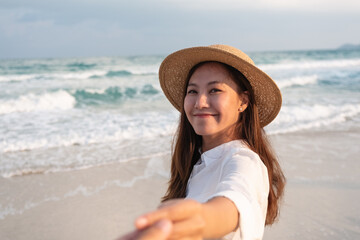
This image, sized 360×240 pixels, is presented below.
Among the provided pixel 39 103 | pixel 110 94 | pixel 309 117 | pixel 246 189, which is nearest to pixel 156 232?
pixel 246 189

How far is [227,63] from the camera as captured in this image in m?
1.87

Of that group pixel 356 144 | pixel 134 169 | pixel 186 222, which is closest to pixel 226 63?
pixel 186 222

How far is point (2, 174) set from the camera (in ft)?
15.7

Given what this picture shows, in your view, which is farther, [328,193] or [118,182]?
[118,182]

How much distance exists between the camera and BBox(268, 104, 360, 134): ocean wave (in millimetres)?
7273

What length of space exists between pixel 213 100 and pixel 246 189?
0.62 meters

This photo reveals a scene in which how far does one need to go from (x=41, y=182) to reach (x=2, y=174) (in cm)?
70

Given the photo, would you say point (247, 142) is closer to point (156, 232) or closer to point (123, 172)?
point (156, 232)

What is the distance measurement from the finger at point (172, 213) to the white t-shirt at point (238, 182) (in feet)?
1.18

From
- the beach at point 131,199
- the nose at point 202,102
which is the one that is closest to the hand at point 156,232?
the nose at point 202,102

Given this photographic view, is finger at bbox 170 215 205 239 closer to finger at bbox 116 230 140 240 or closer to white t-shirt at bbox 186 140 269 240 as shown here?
finger at bbox 116 230 140 240

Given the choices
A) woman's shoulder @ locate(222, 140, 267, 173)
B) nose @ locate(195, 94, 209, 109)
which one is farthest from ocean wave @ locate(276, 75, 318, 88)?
woman's shoulder @ locate(222, 140, 267, 173)

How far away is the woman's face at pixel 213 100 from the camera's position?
72.9 inches

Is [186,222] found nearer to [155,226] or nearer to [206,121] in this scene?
[155,226]
